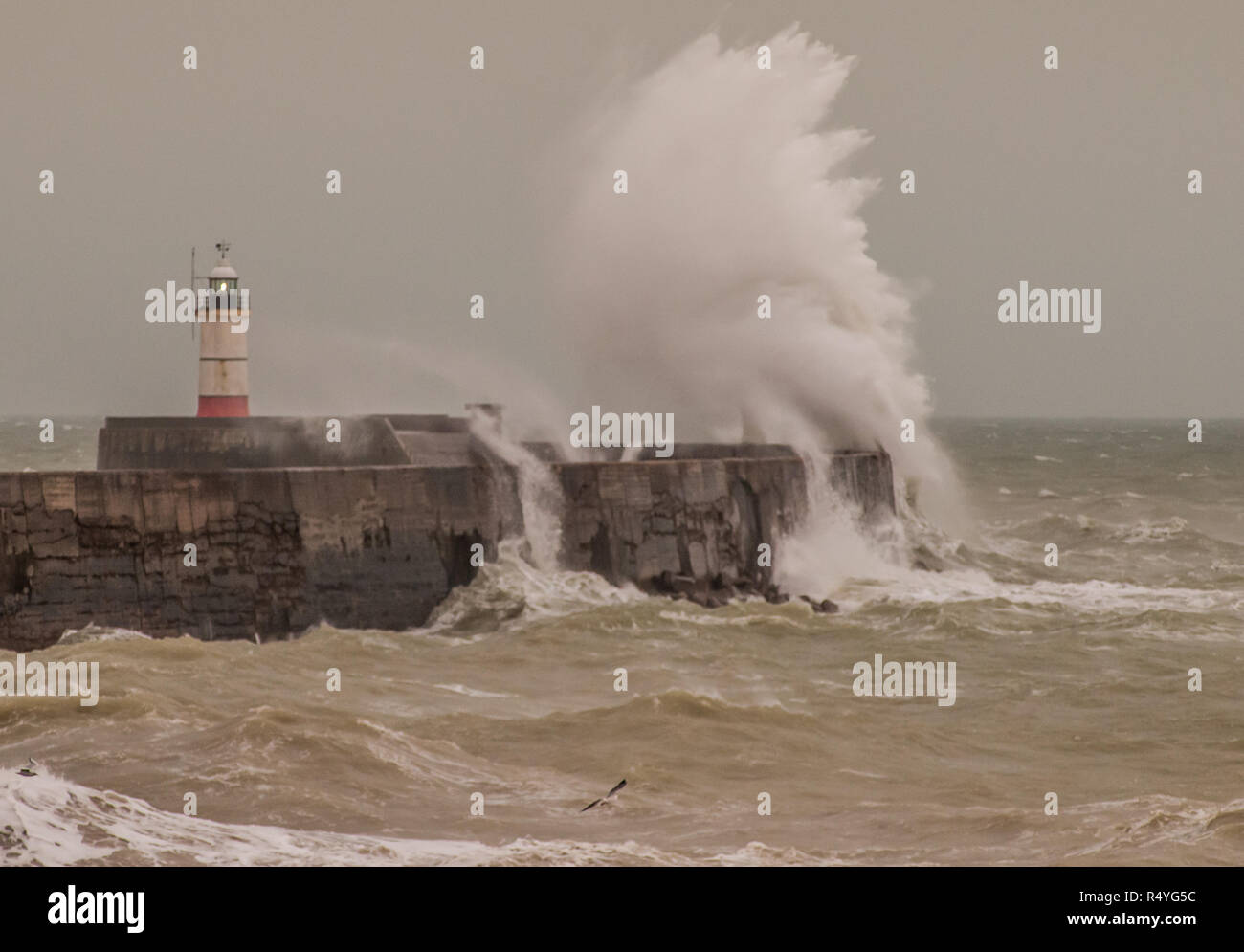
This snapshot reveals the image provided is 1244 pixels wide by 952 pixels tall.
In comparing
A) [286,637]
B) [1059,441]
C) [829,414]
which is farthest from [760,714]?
[1059,441]

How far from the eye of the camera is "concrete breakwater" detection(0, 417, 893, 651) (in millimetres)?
12867

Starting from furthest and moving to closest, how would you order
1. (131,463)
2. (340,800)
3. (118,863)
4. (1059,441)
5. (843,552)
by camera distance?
1. (1059,441)
2. (843,552)
3. (131,463)
4. (340,800)
5. (118,863)

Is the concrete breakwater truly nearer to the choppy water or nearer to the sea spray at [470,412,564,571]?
the sea spray at [470,412,564,571]

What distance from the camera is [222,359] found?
53.7 ft

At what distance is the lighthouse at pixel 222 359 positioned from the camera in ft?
53.6

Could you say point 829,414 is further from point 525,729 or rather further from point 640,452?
point 525,729

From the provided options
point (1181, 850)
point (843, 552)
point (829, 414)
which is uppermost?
point (829, 414)

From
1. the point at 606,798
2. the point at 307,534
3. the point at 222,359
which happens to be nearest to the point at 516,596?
the point at 307,534

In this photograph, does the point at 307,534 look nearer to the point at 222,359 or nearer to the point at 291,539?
the point at 291,539

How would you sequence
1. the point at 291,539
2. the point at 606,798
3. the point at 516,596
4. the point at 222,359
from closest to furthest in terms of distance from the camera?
the point at 606,798 → the point at 291,539 → the point at 516,596 → the point at 222,359

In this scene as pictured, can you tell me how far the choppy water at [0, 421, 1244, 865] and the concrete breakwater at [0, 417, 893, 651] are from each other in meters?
0.32

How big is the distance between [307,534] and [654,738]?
464 cm

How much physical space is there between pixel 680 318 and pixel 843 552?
3.64 metres

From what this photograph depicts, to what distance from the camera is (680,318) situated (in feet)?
66.4
